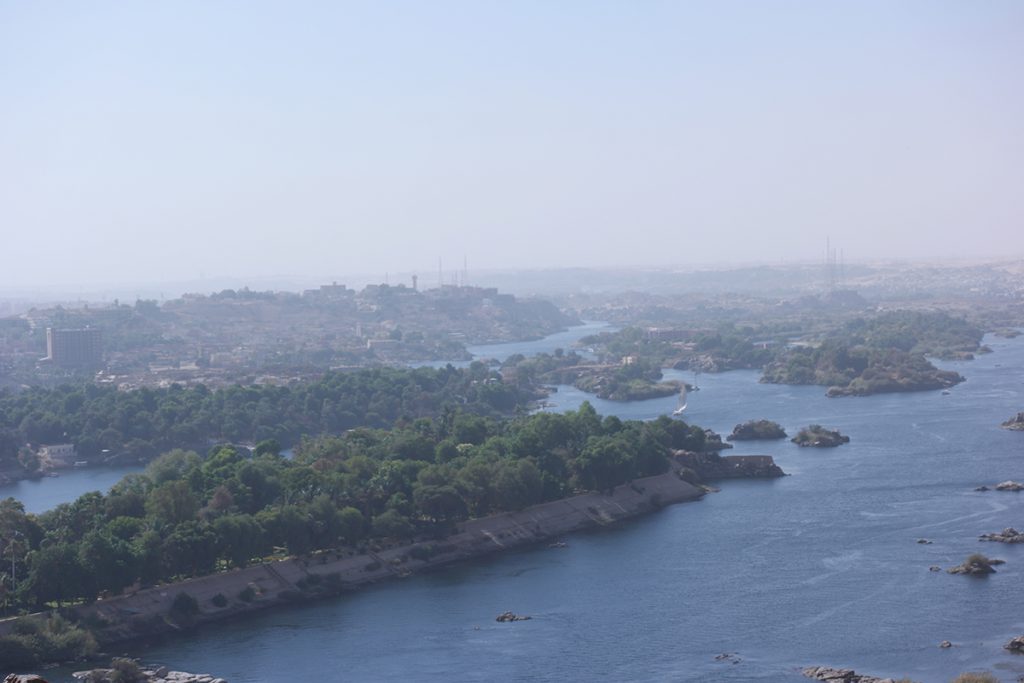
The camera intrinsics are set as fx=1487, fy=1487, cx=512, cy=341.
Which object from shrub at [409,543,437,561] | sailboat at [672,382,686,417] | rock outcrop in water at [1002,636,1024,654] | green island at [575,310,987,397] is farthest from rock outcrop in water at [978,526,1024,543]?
green island at [575,310,987,397]

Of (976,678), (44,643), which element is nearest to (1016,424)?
(976,678)

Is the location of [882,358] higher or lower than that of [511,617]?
higher

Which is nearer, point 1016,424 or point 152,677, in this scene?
point 152,677

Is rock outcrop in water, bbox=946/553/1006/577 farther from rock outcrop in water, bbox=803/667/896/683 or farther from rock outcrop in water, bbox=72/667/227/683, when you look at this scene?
rock outcrop in water, bbox=72/667/227/683

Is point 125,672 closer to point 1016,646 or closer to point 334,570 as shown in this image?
point 334,570

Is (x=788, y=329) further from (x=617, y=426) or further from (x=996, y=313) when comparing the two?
(x=617, y=426)

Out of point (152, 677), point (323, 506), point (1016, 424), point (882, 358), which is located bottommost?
point (152, 677)

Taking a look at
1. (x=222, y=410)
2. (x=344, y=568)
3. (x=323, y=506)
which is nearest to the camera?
(x=344, y=568)

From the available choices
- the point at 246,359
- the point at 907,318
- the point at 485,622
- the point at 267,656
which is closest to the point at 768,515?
the point at 485,622
